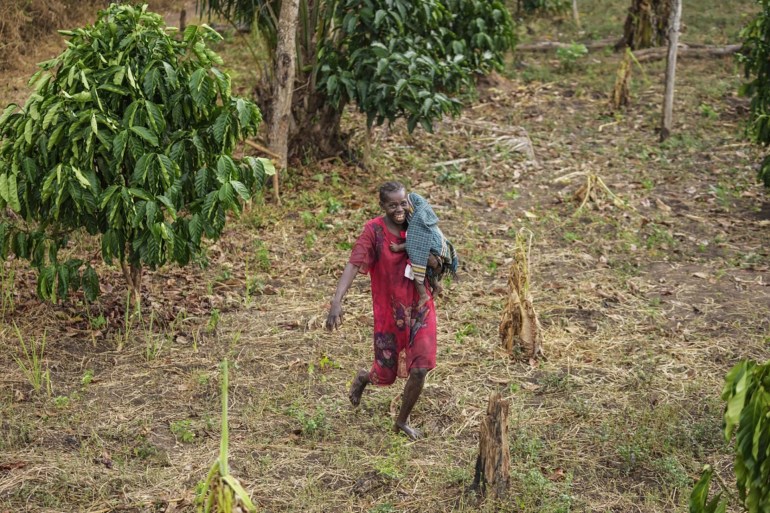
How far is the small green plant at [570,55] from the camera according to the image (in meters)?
13.4

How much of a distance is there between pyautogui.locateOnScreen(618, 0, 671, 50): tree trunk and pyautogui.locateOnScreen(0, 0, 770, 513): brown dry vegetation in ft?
13.3

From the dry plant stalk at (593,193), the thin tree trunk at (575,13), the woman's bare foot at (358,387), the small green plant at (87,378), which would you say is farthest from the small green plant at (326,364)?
the thin tree trunk at (575,13)

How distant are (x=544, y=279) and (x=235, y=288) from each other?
246 centimetres

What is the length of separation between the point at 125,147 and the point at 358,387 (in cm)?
201

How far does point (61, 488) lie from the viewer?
14.9 ft

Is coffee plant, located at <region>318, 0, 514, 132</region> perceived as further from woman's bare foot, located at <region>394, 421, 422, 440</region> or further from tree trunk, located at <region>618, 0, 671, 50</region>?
tree trunk, located at <region>618, 0, 671, 50</region>

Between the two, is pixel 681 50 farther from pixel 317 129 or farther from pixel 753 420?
pixel 753 420

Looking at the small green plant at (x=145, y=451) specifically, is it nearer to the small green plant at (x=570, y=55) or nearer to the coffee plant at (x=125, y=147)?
the coffee plant at (x=125, y=147)

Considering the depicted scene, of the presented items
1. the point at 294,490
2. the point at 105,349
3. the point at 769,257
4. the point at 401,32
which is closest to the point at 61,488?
the point at 294,490

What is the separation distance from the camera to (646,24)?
551 inches

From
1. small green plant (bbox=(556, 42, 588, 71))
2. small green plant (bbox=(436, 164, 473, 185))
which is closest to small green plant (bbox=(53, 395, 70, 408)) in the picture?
small green plant (bbox=(436, 164, 473, 185))

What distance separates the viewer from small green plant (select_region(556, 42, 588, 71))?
1345 cm

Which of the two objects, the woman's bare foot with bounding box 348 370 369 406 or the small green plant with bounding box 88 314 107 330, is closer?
the woman's bare foot with bounding box 348 370 369 406

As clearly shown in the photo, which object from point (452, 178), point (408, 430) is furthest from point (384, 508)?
point (452, 178)
